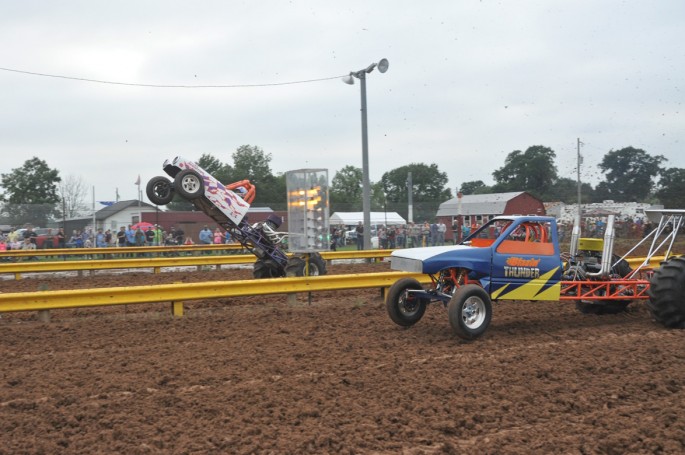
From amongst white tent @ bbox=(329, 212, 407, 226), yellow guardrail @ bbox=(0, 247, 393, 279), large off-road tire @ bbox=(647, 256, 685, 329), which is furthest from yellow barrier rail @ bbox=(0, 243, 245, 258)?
white tent @ bbox=(329, 212, 407, 226)

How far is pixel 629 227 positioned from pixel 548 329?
2515cm

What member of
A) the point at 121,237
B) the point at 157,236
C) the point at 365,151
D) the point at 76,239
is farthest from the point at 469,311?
the point at 76,239

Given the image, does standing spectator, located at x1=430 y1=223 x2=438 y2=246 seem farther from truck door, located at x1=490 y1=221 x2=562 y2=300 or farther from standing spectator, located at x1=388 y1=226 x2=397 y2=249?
truck door, located at x1=490 y1=221 x2=562 y2=300

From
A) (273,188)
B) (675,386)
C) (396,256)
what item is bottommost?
(675,386)

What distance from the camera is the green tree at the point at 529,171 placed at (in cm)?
5734

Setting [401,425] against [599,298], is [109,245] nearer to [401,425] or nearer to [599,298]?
[599,298]

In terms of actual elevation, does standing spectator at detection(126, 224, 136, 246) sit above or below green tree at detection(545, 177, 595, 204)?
below

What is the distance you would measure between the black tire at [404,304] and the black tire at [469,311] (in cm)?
95

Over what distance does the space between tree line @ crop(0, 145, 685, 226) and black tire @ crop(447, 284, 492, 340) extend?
60.0 feet

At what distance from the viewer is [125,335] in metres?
9.27

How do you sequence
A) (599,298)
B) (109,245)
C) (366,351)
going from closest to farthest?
(366,351) → (599,298) → (109,245)

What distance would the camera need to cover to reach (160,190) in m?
13.5

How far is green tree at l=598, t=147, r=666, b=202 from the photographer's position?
1977 inches

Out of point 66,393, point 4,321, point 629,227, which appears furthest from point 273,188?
point 66,393
